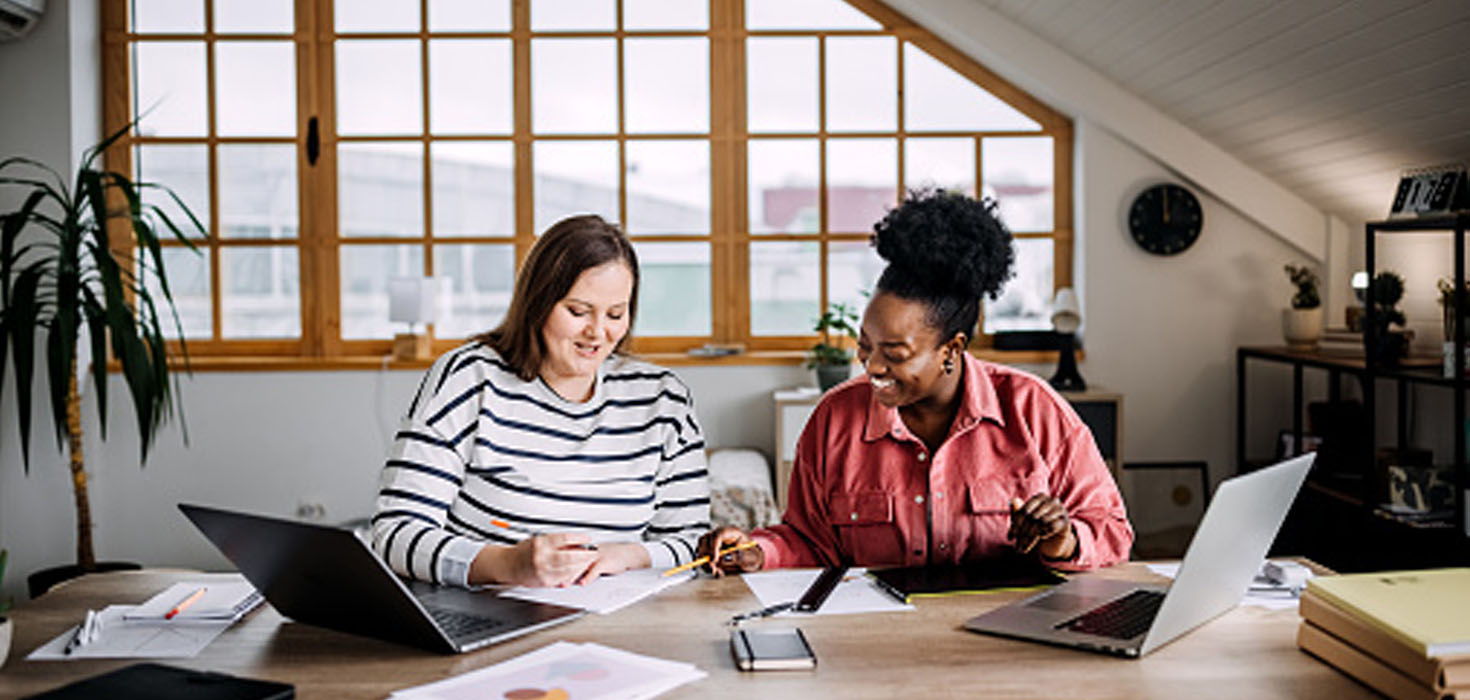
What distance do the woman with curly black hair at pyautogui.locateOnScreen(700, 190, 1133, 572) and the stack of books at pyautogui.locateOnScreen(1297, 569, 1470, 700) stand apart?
553mm

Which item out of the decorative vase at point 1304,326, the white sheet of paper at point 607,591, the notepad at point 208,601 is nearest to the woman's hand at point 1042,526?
the white sheet of paper at point 607,591

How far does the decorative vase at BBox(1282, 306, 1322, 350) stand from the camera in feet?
16.6

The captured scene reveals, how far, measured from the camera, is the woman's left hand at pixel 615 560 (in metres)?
2.07

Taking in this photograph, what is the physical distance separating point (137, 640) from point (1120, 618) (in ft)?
4.26

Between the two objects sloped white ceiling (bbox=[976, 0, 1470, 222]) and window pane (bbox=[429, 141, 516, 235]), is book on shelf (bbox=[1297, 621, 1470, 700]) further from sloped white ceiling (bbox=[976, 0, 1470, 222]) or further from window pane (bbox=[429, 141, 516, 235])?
window pane (bbox=[429, 141, 516, 235])

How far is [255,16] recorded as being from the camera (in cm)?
536

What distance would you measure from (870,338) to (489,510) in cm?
71

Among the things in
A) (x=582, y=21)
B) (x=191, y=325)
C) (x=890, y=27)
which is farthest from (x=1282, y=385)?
(x=191, y=325)

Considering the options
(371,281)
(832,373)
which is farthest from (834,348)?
(371,281)

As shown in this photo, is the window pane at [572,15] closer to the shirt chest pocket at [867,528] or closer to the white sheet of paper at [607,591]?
the shirt chest pocket at [867,528]

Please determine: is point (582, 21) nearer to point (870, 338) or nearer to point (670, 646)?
point (870, 338)

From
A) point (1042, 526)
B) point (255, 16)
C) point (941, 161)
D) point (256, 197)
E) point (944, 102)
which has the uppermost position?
point (255, 16)

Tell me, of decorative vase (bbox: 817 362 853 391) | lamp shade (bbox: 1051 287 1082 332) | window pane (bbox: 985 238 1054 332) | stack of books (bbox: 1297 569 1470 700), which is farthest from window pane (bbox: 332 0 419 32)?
stack of books (bbox: 1297 569 1470 700)

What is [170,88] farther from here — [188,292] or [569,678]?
[569,678]
